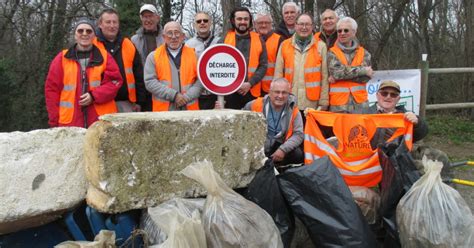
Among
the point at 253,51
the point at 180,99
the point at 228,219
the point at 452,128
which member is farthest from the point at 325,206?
the point at 452,128

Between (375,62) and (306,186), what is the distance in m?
9.34

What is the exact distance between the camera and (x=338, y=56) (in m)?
4.60

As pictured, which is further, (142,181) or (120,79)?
(120,79)

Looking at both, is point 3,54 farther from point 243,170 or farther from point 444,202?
point 444,202

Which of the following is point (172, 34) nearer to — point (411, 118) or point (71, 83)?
point (71, 83)

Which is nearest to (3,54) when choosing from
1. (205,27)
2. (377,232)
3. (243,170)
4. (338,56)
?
(205,27)

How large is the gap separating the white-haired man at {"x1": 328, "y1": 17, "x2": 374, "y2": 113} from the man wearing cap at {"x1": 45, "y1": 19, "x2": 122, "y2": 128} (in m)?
2.18

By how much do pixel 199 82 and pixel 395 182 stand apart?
7.00ft

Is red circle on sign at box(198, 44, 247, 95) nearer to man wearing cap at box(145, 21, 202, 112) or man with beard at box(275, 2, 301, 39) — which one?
man wearing cap at box(145, 21, 202, 112)

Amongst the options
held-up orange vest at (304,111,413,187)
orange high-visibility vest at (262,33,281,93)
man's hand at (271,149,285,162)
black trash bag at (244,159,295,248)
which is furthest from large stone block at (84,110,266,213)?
orange high-visibility vest at (262,33,281,93)

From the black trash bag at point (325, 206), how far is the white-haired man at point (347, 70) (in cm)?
181

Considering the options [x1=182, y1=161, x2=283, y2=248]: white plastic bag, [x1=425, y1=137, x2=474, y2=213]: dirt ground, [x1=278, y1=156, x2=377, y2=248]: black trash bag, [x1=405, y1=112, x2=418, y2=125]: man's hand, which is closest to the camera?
[x1=182, y1=161, x2=283, y2=248]: white plastic bag

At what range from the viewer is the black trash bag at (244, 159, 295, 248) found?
9.51 feet

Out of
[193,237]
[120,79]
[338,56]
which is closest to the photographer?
[193,237]
